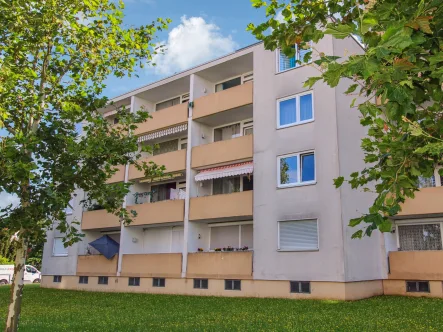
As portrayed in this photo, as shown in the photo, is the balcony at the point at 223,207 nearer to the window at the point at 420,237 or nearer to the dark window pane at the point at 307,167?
the dark window pane at the point at 307,167

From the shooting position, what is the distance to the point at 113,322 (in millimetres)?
12391

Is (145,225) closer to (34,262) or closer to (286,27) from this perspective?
(286,27)

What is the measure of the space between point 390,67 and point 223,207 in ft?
59.5

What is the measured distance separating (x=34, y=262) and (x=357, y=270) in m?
56.0

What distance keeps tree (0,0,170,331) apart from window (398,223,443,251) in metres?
13.9

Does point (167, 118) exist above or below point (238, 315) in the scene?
above

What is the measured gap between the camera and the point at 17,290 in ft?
27.2

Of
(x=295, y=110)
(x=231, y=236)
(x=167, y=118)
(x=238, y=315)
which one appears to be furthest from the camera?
(x=167, y=118)

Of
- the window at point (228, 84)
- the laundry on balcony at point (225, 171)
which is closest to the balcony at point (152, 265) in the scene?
the laundry on balcony at point (225, 171)

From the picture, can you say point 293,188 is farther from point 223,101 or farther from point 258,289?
point 223,101

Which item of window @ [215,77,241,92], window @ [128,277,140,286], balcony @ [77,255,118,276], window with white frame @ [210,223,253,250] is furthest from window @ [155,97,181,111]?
window @ [128,277,140,286]

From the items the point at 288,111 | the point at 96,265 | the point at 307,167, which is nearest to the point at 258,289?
the point at 307,167

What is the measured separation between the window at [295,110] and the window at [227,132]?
432 centimetres

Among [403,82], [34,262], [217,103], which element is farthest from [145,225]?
[34,262]
